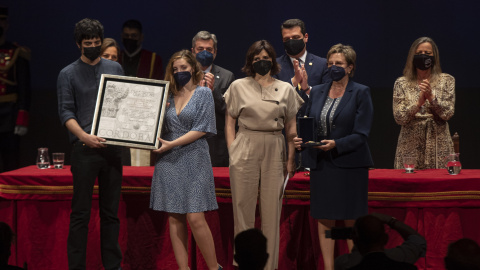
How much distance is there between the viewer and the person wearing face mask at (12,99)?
578cm

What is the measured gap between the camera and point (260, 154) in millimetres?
3883

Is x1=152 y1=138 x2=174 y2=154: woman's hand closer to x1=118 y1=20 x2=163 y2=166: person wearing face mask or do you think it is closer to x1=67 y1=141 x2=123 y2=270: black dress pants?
x1=67 y1=141 x2=123 y2=270: black dress pants

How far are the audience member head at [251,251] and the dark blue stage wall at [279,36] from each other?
4.05 metres

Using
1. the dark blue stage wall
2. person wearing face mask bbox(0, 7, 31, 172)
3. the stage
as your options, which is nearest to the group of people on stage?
the stage

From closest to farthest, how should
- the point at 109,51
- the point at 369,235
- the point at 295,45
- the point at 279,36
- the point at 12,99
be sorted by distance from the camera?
the point at 369,235 < the point at 295,45 < the point at 109,51 < the point at 12,99 < the point at 279,36

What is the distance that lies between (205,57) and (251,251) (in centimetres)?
256

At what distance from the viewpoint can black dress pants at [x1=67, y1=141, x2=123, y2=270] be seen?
152 inches

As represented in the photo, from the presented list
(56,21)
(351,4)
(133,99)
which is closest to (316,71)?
(133,99)

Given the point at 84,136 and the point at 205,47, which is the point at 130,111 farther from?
the point at 205,47

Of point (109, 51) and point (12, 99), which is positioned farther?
point (12, 99)

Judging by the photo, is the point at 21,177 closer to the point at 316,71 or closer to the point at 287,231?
the point at 287,231

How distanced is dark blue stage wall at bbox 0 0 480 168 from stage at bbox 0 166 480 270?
1929mm

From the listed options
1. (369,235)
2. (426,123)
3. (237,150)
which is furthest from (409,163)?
(369,235)

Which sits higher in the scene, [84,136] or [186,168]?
[84,136]
